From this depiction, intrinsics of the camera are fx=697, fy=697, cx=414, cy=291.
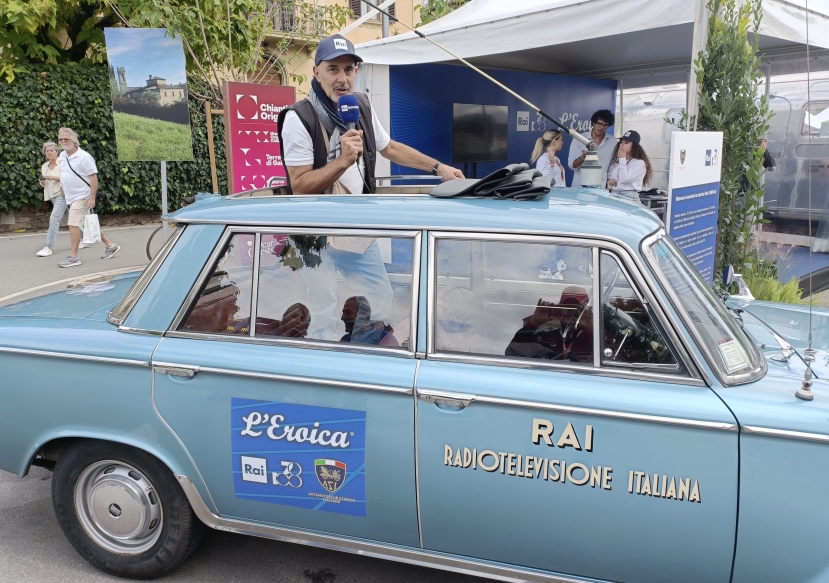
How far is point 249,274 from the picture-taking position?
2893 millimetres

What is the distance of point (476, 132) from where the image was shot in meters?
10.9

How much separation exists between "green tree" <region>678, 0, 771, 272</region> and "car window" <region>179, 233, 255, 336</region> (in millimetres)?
4579

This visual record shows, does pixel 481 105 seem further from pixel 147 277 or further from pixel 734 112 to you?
pixel 147 277

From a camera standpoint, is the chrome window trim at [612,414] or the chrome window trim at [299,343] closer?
the chrome window trim at [612,414]

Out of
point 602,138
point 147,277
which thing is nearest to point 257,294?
point 147,277

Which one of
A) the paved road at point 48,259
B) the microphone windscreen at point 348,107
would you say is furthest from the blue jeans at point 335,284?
the paved road at point 48,259

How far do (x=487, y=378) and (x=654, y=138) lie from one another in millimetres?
11069

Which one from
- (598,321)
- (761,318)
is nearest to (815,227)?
(761,318)

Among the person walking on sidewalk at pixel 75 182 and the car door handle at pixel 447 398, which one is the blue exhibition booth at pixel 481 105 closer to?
the person walking on sidewalk at pixel 75 182

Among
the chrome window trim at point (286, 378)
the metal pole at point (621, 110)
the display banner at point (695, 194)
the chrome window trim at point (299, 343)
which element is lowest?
the chrome window trim at point (286, 378)

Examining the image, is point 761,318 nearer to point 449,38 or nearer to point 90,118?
point 449,38

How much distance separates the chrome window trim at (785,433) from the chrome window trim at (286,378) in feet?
3.70

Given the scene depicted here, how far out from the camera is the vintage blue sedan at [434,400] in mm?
2271

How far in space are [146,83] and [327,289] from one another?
19.1 feet
